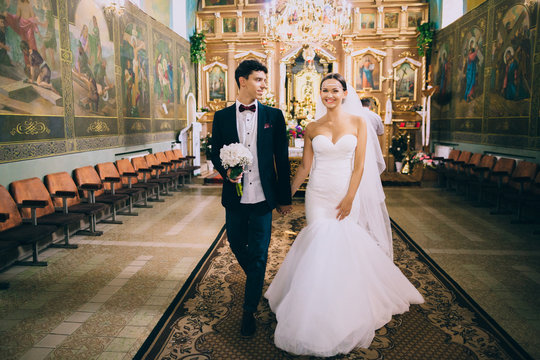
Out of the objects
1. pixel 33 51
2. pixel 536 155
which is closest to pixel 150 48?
pixel 33 51

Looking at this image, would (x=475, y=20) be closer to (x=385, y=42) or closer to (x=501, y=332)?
(x=385, y=42)

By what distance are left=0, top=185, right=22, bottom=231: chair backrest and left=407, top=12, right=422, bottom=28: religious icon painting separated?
45.6 feet

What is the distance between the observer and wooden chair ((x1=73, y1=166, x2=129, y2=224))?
5.87m

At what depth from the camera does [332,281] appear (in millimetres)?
2867

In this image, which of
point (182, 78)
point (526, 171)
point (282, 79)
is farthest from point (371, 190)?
point (282, 79)

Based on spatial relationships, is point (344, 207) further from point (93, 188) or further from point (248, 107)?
point (93, 188)

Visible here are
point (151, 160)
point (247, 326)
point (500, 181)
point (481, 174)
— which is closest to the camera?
point (247, 326)

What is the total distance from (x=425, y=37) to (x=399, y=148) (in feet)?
13.1

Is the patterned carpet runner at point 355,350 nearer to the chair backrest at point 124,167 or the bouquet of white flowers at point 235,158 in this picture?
the bouquet of white flowers at point 235,158

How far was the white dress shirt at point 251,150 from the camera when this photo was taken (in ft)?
10.0

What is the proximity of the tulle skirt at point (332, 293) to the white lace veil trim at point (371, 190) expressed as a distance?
0.59 m

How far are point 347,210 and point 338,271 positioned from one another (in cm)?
52

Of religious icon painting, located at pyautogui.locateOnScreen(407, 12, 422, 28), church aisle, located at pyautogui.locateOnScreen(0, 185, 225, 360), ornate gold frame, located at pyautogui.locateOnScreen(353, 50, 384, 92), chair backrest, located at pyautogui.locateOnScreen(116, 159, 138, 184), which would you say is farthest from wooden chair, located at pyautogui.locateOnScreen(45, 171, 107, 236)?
religious icon painting, located at pyautogui.locateOnScreen(407, 12, 422, 28)

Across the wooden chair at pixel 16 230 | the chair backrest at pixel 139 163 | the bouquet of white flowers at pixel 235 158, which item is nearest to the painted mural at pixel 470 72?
the chair backrest at pixel 139 163
